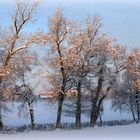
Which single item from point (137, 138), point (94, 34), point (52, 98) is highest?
point (94, 34)

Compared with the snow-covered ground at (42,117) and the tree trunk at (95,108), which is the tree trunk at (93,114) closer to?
the tree trunk at (95,108)

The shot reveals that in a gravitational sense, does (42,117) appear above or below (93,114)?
above

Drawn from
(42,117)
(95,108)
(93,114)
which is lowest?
(93,114)

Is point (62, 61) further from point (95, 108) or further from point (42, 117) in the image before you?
point (42, 117)

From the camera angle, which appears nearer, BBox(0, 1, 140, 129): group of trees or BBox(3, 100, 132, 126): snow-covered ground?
BBox(0, 1, 140, 129): group of trees

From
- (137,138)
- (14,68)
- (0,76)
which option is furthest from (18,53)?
(137,138)

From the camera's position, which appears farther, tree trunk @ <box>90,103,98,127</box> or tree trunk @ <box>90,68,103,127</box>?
tree trunk @ <box>90,103,98,127</box>

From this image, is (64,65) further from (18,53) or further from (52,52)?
(18,53)

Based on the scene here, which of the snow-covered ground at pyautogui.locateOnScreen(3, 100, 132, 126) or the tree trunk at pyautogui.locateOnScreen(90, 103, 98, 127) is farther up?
the snow-covered ground at pyautogui.locateOnScreen(3, 100, 132, 126)

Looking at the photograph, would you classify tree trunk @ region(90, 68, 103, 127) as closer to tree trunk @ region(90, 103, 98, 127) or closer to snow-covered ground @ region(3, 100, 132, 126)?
tree trunk @ region(90, 103, 98, 127)

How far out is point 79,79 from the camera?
46344 mm

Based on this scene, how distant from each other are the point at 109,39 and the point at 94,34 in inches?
130

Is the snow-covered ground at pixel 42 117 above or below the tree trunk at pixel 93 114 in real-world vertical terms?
above

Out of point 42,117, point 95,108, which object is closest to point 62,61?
point 95,108
